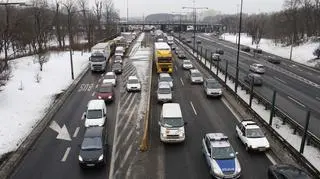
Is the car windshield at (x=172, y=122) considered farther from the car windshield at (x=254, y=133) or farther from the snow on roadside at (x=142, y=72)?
the car windshield at (x=254, y=133)

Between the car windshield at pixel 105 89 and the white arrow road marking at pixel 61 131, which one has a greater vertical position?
Answer: the car windshield at pixel 105 89

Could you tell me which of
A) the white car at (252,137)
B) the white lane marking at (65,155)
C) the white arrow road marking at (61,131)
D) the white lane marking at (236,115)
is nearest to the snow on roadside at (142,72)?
the white arrow road marking at (61,131)

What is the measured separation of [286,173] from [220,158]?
3.86 m

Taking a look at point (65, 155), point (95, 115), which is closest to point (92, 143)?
point (65, 155)

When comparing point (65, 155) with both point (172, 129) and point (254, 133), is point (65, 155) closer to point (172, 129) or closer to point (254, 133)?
point (172, 129)

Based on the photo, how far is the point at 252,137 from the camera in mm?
23953

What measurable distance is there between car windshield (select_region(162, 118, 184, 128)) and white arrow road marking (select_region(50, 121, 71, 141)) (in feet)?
24.7

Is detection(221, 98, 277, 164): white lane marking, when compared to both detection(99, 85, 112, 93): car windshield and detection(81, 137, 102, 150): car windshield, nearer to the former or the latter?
detection(81, 137, 102, 150): car windshield

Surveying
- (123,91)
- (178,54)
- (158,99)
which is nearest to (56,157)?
(158,99)

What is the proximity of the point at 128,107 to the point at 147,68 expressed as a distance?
21033 mm

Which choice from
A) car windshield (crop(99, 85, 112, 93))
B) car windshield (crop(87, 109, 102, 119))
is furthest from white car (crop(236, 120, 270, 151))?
car windshield (crop(99, 85, 112, 93))

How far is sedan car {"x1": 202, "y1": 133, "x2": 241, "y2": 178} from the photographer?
19469 mm

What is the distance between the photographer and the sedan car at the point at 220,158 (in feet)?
63.9

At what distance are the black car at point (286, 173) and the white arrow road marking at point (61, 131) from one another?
49.8 feet
